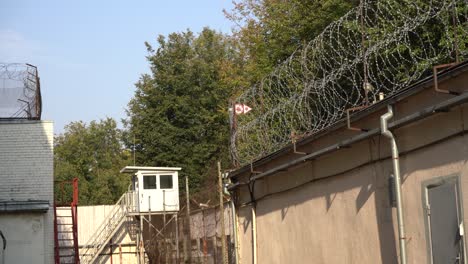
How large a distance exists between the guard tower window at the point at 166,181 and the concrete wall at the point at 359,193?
78.3ft

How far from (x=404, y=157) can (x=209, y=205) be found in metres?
16.1

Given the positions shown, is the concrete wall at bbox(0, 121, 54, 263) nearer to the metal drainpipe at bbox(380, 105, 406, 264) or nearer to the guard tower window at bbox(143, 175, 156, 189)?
the metal drainpipe at bbox(380, 105, 406, 264)

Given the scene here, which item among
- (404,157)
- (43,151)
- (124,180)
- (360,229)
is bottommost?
(360,229)

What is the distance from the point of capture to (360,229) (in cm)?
1097

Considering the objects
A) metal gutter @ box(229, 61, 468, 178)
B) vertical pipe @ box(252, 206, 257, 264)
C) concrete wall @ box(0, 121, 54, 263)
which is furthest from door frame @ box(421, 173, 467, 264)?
concrete wall @ box(0, 121, 54, 263)

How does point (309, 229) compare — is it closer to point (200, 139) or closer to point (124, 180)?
point (200, 139)

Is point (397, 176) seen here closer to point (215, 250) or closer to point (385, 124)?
point (385, 124)

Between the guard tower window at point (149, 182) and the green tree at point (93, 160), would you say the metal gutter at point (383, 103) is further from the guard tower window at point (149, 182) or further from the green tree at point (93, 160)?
the green tree at point (93, 160)

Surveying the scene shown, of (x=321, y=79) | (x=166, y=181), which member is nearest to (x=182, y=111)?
(x=166, y=181)

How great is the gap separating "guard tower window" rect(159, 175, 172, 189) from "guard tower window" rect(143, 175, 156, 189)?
1.16 feet

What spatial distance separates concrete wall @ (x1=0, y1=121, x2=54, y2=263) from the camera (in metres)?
19.4

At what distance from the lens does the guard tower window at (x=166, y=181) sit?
128 feet

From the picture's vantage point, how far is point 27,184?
66.1ft

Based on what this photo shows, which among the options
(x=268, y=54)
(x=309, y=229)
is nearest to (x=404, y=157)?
(x=309, y=229)
